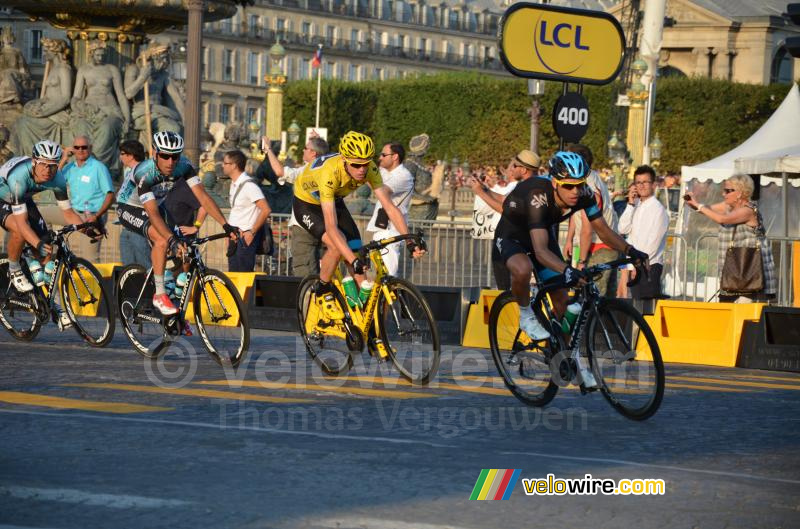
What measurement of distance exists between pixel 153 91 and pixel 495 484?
2430 centimetres

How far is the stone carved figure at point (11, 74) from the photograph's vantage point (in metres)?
32.2

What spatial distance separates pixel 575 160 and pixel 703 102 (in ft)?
288

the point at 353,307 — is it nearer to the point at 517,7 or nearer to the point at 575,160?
the point at 575,160

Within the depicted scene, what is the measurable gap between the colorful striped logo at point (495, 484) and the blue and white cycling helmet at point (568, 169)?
8.76 feet

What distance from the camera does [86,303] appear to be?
13102 mm

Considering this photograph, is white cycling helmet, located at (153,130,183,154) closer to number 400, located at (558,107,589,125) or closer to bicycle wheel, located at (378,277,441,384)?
bicycle wheel, located at (378,277,441,384)

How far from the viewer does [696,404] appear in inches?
408

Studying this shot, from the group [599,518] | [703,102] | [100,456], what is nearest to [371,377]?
[100,456]

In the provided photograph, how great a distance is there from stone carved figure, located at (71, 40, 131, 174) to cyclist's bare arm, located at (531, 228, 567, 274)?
19998 millimetres

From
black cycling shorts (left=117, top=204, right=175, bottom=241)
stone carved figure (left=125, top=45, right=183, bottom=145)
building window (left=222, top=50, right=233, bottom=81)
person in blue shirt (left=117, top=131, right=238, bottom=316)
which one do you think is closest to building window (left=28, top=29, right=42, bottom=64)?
building window (left=222, top=50, right=233, bottom=81)

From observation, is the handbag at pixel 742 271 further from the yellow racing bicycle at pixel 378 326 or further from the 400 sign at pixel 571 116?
the yellow racing bicycle at pixel 378 326

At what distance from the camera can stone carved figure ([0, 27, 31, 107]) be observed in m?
32.2

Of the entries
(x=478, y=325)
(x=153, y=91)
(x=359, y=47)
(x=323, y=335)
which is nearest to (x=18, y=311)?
(x=323, y=335)

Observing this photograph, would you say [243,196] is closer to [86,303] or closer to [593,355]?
[86,303]
